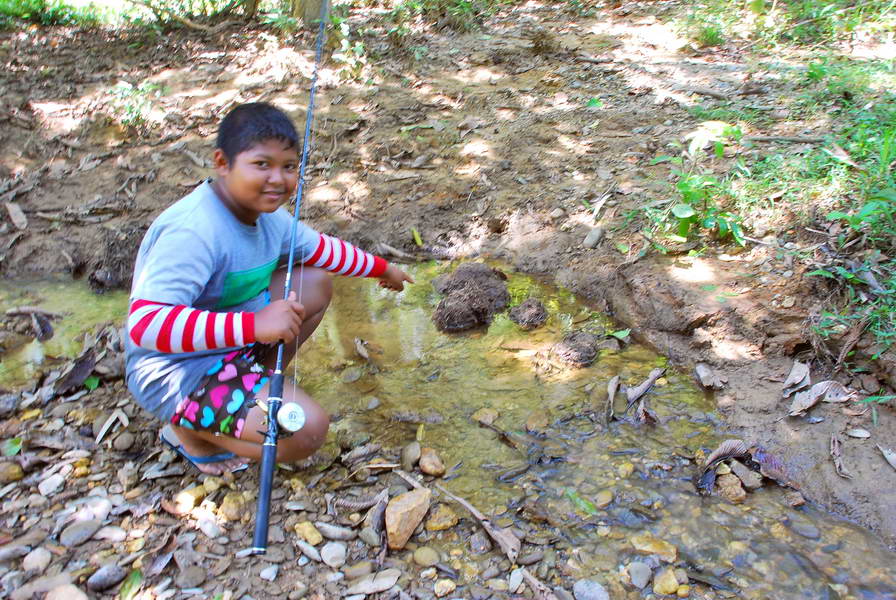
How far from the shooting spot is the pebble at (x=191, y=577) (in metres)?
2.04

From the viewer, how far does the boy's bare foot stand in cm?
249

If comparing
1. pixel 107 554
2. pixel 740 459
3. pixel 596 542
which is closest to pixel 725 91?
pixel 740 459

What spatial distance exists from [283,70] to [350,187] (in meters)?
1.99

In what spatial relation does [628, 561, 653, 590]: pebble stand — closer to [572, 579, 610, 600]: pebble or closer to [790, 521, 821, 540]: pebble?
[572, 579, 610, 600]: pebble

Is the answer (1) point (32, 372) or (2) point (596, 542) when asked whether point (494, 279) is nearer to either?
(2) point (596, 542)

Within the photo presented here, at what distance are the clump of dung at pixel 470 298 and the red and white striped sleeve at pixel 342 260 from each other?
2.38 ft

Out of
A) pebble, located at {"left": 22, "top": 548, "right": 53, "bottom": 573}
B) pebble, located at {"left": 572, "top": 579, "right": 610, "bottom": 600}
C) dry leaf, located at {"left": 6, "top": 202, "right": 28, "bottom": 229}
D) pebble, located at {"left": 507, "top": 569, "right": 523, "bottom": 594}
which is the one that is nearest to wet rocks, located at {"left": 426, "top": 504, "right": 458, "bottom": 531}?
pebble, located at {"left": 507, "top": 569, "right": 523, "bottom": 594}

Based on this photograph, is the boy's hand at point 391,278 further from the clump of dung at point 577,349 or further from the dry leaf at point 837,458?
the dry leaf at point 837,458

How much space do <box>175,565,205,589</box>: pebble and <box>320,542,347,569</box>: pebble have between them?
0.38m

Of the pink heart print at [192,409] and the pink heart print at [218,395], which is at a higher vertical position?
the pink heart print at [218,395]

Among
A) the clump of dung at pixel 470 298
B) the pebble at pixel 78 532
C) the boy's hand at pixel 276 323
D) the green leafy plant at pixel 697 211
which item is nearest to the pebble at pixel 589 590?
the boy's hand at pixel 276 323

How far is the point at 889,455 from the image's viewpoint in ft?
8.36

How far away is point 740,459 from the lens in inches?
105

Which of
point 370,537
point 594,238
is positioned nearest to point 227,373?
point 370,537
